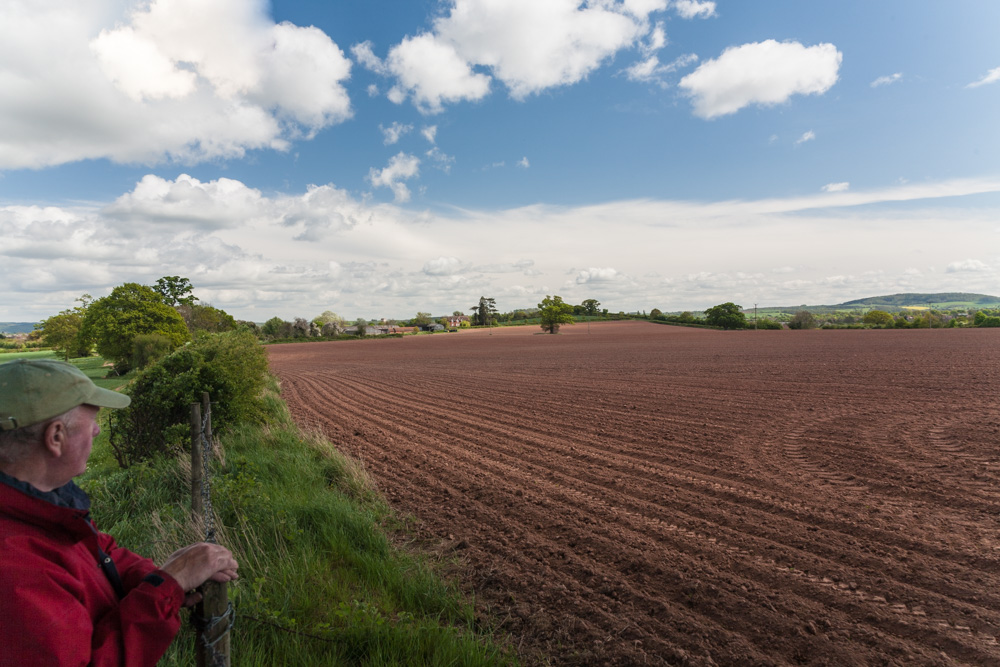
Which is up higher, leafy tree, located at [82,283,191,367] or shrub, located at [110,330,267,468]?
leafy tree, located at [82,283,191,367]

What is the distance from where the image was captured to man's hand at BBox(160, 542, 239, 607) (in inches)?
83.5

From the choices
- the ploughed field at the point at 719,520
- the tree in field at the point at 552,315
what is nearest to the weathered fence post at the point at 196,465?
the ploughed field at the point at 719,520

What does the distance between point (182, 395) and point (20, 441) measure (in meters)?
7.80

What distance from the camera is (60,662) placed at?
154cm

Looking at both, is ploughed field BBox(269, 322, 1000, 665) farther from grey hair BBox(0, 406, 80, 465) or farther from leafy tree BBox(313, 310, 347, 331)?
leafy tree BBox(313, 310, 347, 331)

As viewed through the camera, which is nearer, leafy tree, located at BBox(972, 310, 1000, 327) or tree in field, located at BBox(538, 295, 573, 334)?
leafy tree, located at BBox(972, 310, 1000, 327)

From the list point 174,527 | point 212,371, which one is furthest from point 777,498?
point 212,371

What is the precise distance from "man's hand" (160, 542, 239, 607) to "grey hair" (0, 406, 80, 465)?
0.67 m

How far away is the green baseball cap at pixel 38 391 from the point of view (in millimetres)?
1735

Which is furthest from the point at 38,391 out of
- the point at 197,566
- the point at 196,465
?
the point at 196,465

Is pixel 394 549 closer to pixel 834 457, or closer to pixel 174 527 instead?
pixel 174 527

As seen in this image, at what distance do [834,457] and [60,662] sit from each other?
1102 cm

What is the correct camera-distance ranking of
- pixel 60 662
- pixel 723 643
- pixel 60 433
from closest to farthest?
pixel 60 662 → pixel 60 433 → pixel 723 643

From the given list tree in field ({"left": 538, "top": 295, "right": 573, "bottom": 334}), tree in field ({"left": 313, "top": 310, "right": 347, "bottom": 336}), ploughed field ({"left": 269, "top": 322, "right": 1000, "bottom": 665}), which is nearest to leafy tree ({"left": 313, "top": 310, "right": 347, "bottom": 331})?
tree in field ({"left": 313, "top": 310, "right": 347, "bottom": 336})
